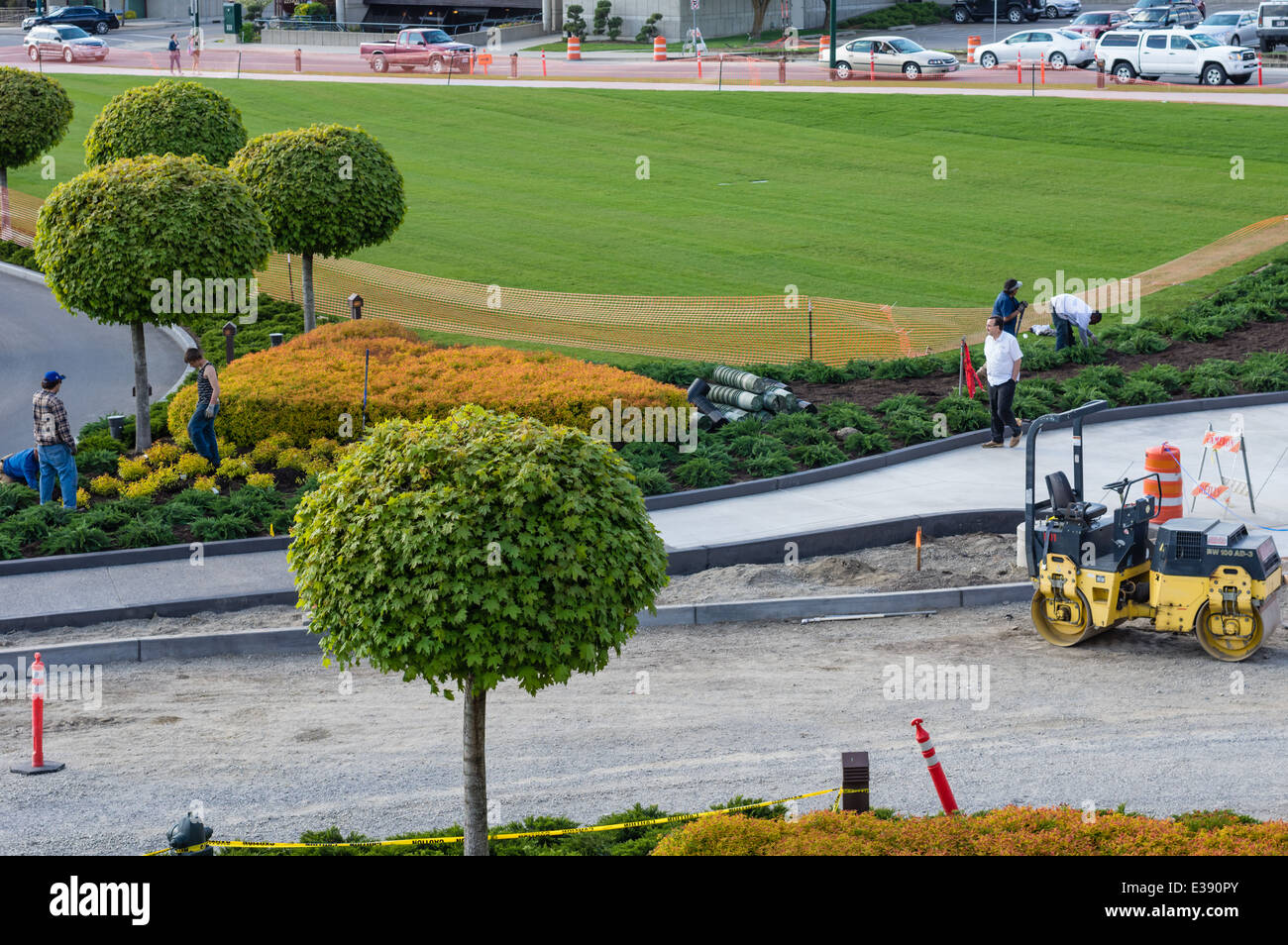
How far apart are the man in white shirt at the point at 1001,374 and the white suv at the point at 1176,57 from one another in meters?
33.8

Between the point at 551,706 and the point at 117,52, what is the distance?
63675 mm

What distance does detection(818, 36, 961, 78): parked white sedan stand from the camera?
53.9m

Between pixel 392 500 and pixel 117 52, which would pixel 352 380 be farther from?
pixel 117 52

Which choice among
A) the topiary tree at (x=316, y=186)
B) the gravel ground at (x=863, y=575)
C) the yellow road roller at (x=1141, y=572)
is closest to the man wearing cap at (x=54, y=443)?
the gravel ground at (x=863, y=575)

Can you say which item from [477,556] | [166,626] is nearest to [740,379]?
[166,626]

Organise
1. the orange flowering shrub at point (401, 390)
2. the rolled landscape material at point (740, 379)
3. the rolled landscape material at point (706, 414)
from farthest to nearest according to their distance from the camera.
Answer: the rolled landscape material at point (740, 379) < the rolled landscape material at point (706, 414) < the orange flowering shrub at point (401, 390)

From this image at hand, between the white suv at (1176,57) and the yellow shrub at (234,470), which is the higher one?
the white suv at (1176,57)

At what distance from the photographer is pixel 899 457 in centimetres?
2025

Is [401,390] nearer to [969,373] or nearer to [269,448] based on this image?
[269,448]

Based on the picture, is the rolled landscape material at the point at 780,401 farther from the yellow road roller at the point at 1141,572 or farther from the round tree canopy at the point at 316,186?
the round tree canopy at the point at 316,186

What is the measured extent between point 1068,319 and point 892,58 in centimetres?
3234

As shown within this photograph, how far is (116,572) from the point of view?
16.6 m

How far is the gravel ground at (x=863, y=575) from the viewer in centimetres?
Result: 1606

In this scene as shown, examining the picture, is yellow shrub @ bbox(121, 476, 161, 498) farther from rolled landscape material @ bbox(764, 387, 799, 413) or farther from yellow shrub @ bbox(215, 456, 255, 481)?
rolled landscape material @ bbox(764, 387, 799, 413)
